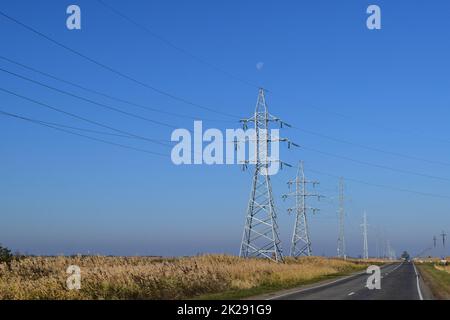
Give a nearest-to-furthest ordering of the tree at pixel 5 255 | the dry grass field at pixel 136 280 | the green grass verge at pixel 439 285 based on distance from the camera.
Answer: the dry grass field at pixel 136 280 < the green grass verge at pixel 439 285 < the tree at pixel 5 255

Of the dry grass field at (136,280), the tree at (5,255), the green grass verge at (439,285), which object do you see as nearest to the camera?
the dry grass field at (136,280)

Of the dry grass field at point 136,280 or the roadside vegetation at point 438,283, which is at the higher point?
the dry grass field at point 136,280

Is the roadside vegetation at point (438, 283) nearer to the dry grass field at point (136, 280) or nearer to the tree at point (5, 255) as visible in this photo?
the dry grass field at point (136, 280)

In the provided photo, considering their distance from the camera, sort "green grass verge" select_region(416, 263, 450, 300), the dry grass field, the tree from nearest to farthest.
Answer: the dry grass field < "green grass verge" select_region(416, 263, 450, 300) < the tree

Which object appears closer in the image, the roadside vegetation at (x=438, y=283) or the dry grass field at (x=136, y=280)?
the dry grass field at (x=136, y=280)

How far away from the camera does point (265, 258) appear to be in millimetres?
49594

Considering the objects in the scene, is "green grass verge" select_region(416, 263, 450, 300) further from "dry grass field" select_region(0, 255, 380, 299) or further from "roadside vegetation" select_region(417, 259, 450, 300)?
"dry grass field" select_region(0, 255, 380, 299)

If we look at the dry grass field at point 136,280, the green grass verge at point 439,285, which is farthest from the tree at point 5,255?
the green grass verge at point 439,285

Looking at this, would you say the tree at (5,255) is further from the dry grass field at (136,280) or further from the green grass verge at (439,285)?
the green grass verge at (439,285)

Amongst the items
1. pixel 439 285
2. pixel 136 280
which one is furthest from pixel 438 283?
pixel 136 280

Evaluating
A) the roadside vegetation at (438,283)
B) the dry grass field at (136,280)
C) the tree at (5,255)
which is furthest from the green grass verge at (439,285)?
the tree at (5,255)

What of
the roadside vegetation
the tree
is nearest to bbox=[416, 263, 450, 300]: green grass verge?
the roadside vegetation

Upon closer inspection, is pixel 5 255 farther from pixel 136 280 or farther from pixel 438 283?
pixel 438 283
